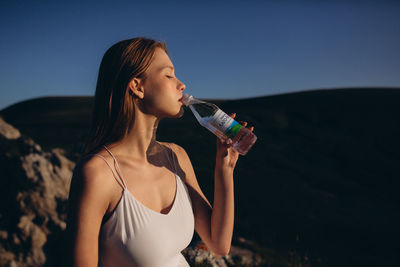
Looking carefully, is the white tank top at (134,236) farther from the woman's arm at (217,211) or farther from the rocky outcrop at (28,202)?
the rocky outcrop at (28,202)

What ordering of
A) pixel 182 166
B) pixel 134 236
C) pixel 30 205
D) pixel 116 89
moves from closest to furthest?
1. pixel 134 236
2. pixel 116 89
3. pixel 182 166
4. pixel 30 205

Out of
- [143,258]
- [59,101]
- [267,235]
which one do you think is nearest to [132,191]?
[143,258]

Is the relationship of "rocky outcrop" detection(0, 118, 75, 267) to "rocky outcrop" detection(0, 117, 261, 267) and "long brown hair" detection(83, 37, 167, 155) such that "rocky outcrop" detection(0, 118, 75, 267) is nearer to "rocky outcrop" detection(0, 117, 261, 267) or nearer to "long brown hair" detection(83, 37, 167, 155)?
"rocky outcrop" detection(0, 117, 261, 267)

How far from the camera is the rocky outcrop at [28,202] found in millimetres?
5922

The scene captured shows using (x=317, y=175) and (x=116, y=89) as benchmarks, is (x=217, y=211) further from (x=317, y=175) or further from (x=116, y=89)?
(x=317, y=175)

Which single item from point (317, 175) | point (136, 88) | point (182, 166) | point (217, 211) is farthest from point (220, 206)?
point (317, 175)

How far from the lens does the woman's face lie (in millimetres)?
Result: 2430

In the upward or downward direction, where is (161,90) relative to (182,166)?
Answer: upward

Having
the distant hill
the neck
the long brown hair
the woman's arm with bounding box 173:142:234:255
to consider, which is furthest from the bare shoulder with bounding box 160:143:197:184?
the distant hill

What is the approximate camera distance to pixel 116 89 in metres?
2.39

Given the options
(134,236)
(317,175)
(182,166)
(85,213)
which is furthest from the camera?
(317,175)

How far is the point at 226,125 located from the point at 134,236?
1.15 meters

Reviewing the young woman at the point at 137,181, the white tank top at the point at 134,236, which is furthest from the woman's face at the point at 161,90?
the white tank top at the point at 134,236

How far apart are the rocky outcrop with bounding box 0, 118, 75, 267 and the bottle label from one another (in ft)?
16.8
